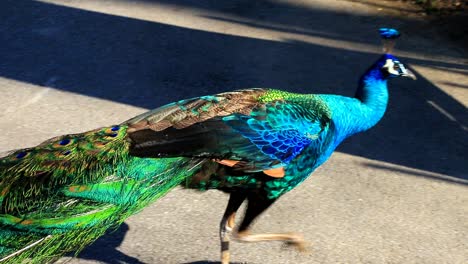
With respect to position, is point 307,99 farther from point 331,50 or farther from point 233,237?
point 331,50

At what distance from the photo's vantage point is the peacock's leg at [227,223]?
4.38 m

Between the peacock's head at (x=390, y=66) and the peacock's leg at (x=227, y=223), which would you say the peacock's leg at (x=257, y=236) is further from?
the peacock's head at (x=390, y=66)

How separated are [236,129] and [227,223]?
69 cm

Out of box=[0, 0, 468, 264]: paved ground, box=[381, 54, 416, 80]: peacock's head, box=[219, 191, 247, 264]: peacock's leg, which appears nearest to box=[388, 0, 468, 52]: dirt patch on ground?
box=[0, 0, 468, 264]: paved ground

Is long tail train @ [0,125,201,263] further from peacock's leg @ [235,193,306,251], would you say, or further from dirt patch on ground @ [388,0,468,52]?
dirt patch on ground @ [388,0,468,52]

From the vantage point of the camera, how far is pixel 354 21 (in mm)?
9164

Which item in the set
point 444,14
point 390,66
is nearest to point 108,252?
point 390,66

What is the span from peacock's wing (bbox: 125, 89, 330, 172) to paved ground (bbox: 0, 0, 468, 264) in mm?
975

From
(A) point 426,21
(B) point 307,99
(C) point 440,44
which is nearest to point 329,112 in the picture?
(B) point 307,99

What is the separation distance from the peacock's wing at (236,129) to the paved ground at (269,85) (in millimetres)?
975

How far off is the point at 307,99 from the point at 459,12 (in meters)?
5.69

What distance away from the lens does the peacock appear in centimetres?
378

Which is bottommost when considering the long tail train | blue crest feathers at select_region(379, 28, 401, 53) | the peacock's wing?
the long tail train

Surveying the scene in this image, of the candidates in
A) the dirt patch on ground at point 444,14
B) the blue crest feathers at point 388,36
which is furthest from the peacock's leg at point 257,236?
the dirt patch on ground at point 444,14
